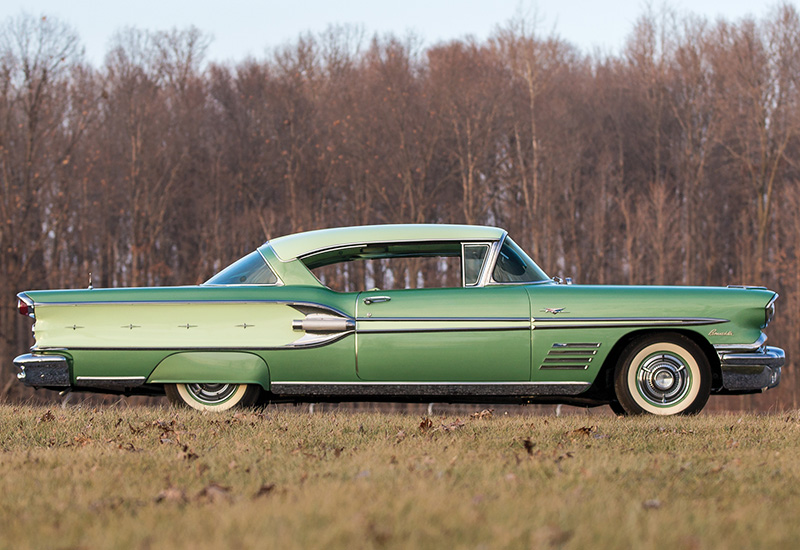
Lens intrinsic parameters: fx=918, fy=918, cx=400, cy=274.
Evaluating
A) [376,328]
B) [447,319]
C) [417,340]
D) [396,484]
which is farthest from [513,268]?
[396,484]

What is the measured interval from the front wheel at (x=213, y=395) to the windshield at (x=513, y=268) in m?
2.25

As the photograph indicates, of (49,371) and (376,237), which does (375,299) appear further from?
(49,371)

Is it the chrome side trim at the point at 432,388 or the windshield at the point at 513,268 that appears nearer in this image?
the chrome side trim at the point at 432,388

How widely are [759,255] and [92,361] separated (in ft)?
107

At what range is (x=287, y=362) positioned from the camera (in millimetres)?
7387

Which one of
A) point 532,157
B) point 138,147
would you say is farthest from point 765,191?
point 138,147

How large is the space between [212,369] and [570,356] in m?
2.89

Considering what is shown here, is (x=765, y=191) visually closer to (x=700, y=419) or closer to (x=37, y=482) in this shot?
(x=700, y=419)

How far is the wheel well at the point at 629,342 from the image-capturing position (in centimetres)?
751

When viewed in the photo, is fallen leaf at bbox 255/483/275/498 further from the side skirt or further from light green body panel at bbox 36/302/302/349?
light green body panel at bbox 36/302/302/349

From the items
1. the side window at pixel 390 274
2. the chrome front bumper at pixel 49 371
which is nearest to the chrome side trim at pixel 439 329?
the chrome front bumper at pixel 49 371

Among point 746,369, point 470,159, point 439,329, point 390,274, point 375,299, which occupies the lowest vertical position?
point 746,369

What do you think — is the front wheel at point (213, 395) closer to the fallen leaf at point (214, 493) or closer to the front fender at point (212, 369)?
the front fender at point (212, 369)

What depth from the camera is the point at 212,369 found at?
293 inches
